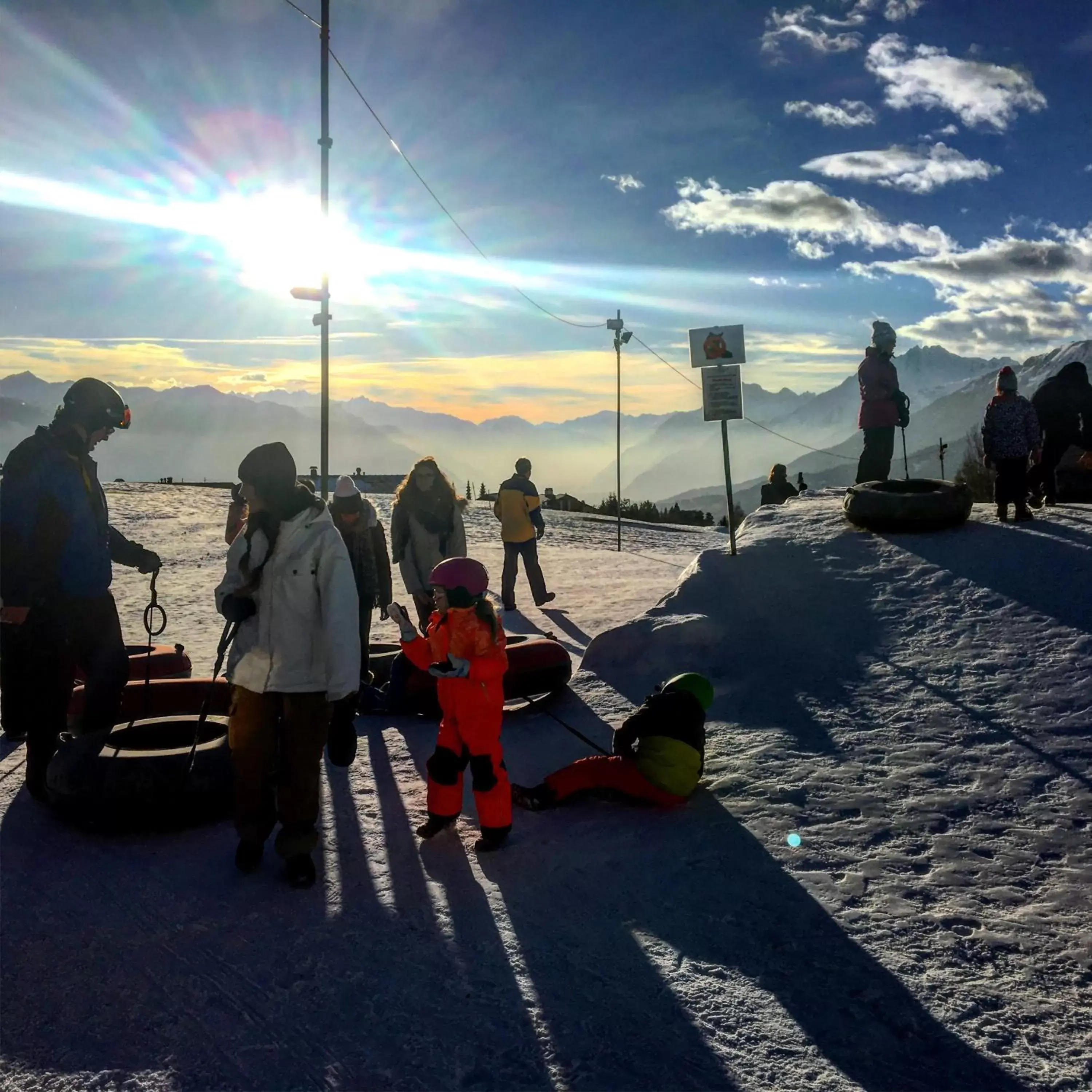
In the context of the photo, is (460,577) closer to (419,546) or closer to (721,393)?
(419,546)

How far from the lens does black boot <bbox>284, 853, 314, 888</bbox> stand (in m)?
3.88

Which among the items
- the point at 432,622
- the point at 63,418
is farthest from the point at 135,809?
the point at 63,418

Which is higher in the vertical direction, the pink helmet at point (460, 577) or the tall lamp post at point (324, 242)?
the tall lamp post at point (324, 242)

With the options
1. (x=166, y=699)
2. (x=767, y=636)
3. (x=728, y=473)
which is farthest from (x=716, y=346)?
(x=166, y=699)

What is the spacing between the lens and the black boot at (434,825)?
4.41 meters

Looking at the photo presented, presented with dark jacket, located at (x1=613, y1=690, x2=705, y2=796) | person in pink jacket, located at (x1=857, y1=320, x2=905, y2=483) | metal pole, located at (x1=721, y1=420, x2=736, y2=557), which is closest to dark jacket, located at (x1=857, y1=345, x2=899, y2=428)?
person in pink jacket, located at (x1=857, y1=320, x2=905, y2=483)

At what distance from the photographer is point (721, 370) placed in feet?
29.3

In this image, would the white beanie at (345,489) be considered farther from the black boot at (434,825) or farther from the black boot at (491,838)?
the black boot at (491,838)

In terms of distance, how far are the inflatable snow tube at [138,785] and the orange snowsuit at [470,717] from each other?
122cm

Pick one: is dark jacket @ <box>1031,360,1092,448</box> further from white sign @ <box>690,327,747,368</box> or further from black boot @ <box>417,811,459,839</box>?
black boot @ <box>417,811,459,839</box>

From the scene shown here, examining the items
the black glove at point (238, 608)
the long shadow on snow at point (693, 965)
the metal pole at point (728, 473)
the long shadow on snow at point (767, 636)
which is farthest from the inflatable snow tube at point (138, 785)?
the metal pole at point (728, 473)

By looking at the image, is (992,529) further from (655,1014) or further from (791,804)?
(655,1014)

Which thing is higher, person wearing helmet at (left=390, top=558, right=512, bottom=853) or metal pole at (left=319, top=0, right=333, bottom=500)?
metal pole at (left=319, top=0, right=333, bottom=500)

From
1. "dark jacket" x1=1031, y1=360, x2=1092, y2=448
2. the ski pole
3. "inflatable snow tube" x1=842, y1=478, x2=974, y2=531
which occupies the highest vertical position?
"dark jacket" x1=1031, y1=360, x2=1092, y2=448
